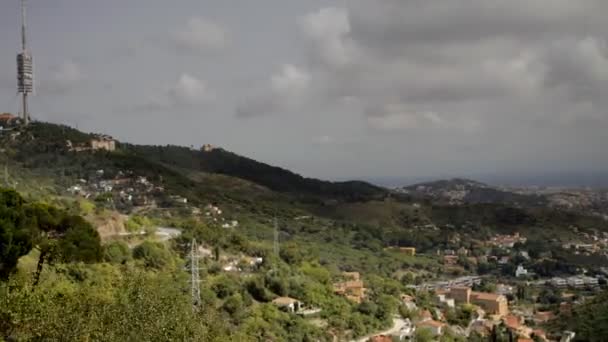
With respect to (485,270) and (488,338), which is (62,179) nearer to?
(488,338)

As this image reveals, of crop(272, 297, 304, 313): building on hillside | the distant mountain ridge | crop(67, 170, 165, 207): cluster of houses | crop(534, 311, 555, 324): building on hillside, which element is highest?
crop(67, 170, 165, 207): cluster of houses

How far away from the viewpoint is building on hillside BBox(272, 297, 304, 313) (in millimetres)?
27244

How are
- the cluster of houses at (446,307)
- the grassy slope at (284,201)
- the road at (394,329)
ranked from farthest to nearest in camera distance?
1. the grassy slope at (284,201)
2. the cluster of houses at (446,307)
3. the road at (394,329)

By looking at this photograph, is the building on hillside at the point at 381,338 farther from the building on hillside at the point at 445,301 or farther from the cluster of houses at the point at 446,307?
the building on hillside at the point at 445,301

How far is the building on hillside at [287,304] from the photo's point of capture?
27244 millimetres

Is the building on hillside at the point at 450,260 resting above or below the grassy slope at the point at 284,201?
below

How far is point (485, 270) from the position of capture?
67.7 meters

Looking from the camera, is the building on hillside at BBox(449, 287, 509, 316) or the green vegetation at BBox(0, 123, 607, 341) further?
the building on hillside at BBox(449, 287, 509, 316)

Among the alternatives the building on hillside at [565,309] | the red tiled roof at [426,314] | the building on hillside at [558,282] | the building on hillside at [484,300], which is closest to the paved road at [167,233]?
the red tiled roof at [426,314]

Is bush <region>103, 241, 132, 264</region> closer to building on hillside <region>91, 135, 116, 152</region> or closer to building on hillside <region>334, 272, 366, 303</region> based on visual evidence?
building on hillside <region>334, 272, 366, 303</region>

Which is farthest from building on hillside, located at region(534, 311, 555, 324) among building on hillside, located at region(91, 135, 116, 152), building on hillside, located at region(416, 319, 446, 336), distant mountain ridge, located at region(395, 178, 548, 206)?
distant mountain ridge, located at region(395, 178, 548, 206)

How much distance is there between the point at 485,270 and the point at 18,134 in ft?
173

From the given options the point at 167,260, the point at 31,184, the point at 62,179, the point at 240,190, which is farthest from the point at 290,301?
the point at 240,190

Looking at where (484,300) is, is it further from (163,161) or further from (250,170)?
(250,170)
